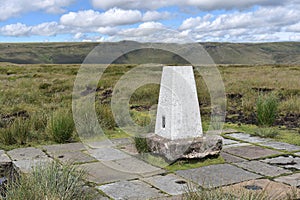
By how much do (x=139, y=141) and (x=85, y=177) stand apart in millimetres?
1430

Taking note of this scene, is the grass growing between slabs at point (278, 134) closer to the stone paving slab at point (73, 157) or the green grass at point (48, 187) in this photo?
the stone paving slab at point (73, 157)

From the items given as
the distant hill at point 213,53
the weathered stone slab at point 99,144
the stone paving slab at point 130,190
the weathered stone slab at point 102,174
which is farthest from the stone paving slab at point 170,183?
the distant hill at point 213,53

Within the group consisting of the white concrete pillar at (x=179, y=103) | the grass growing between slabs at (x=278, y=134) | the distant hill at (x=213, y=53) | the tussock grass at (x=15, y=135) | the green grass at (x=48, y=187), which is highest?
the distant hill at (x=213, y=53)

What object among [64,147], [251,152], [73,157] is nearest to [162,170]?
[73,157]

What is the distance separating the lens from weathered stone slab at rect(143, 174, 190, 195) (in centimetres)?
413

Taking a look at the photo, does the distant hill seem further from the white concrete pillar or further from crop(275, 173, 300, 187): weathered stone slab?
crop(275, 173, 300, 187): weathered stone slab

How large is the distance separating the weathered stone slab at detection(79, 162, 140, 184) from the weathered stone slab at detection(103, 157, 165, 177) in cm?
10

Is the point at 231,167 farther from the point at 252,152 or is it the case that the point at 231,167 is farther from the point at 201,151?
the point at 252,152

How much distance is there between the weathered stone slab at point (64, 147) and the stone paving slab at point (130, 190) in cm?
209

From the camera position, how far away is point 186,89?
17.1ft

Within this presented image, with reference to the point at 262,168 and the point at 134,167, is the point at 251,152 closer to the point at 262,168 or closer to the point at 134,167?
the point at 262,168

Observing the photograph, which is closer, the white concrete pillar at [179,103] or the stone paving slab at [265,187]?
the stone paving slab at [265,187]

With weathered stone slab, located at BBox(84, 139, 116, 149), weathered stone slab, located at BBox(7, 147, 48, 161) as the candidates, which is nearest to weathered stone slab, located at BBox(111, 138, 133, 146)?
weathered stone slab, located at BBox(84, 139, 116, 149)

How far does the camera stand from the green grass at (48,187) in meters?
3.27
